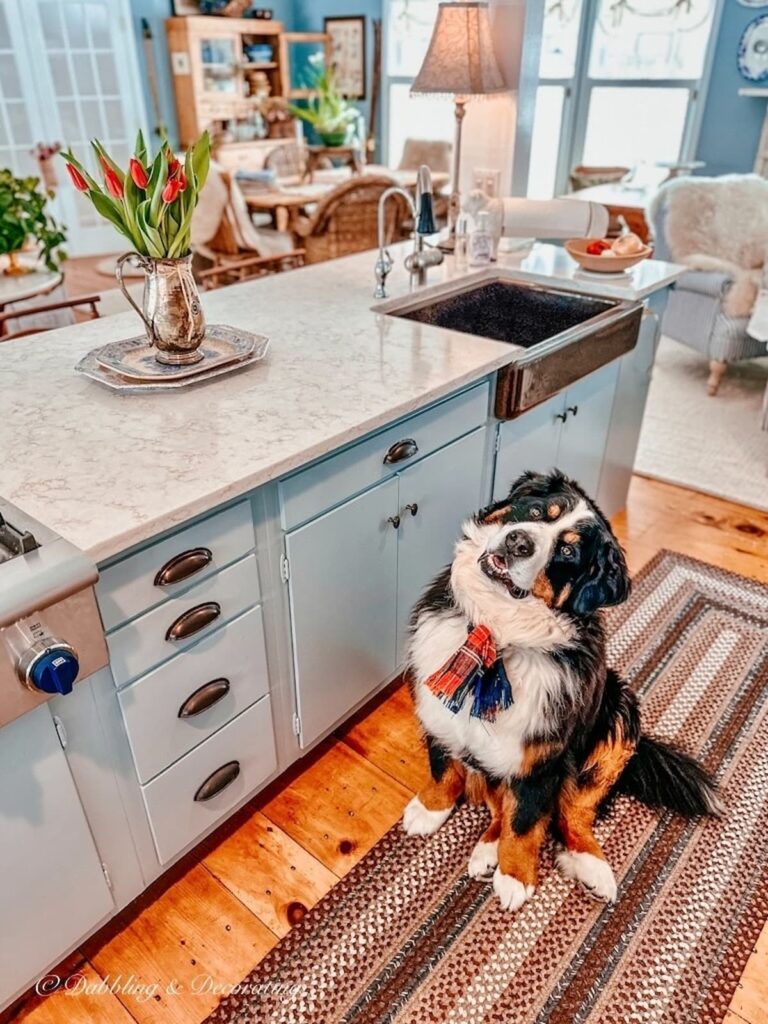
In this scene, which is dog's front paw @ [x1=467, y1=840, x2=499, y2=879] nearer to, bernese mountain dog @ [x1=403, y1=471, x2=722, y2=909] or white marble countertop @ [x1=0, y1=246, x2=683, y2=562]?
bernese mountain dog @ [x1=403, y1=471, x2=722, y2=909]

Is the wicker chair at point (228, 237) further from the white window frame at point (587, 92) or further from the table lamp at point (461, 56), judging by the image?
the white window frame at point (587, 92)

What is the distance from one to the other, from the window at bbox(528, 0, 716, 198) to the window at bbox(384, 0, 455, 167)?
3.22ft

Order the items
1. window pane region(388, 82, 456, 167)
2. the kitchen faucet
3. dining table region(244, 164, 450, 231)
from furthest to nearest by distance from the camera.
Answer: window pane region(388, 82, 456, 167) → dining table region(244, 164, 450, 231) → the kitchen faucet

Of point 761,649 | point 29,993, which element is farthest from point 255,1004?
point 761,649

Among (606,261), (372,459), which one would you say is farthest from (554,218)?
(372,459)

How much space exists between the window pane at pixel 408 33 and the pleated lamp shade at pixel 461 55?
4790 mm

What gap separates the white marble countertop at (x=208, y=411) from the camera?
113cm

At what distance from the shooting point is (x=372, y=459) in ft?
4.98

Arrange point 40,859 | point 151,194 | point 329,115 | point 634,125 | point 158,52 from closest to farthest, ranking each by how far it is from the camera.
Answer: point 40,859 → point 151,194 → point 634,125 → point 329,115 → point 158,52

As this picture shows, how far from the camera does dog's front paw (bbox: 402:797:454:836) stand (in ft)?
5.38

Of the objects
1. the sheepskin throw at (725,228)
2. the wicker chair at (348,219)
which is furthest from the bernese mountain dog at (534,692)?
the wicker chair at (348,219)

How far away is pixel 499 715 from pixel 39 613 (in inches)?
30.7

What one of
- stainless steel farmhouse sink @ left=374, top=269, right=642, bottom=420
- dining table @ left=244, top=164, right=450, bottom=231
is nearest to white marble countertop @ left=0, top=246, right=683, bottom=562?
stainless steel farmhouse sink @ left=374, top=269, right=642, bottom=420

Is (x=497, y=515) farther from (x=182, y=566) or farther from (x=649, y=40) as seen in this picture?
(x=649, y=40)
